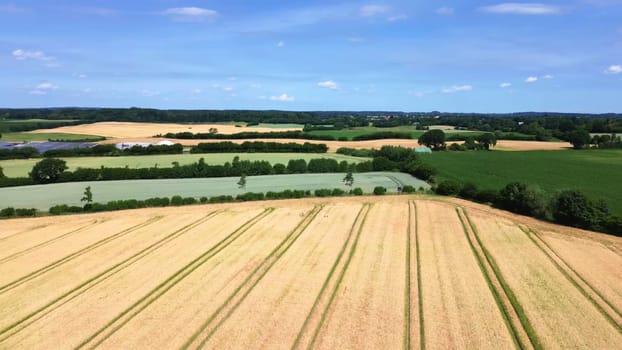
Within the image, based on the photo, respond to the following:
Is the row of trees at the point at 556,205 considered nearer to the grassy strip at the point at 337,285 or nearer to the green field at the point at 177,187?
the green field at the point at 177,187

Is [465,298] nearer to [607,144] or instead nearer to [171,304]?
[171,304]

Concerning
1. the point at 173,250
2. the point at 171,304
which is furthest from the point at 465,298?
the point at 173,250

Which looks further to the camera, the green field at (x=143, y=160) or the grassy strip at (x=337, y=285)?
the green field at (x=143, y=160)

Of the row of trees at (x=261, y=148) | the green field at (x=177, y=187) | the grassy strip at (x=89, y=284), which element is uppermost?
the row of trees at (x=261, y=148)

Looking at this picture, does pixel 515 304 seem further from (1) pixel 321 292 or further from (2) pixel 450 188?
(2) pixel 450 188

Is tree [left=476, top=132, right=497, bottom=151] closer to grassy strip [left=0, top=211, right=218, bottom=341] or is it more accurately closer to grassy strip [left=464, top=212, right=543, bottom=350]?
grassy strip [left=464, top=212, right=543, bottom=350]

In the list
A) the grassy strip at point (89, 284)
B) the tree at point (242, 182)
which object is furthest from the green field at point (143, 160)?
the grassy strip at point (89, 284)

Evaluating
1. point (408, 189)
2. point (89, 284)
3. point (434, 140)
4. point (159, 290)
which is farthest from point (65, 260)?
point (434, 140)
